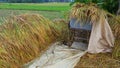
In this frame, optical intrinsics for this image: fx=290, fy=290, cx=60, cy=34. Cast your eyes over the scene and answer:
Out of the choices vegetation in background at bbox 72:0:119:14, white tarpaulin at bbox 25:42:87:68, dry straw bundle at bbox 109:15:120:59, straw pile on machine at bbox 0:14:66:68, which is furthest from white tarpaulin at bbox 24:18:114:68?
vegetation in background at bbox 72:0:119:14

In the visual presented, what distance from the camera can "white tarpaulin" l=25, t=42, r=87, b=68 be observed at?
13.4 feet

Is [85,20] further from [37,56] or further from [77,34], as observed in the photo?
[37,56]

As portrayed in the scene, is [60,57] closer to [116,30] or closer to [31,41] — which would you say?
[31,41]

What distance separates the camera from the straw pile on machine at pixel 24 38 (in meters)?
4.07

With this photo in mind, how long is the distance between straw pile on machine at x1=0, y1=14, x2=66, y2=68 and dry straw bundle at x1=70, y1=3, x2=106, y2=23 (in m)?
0.68

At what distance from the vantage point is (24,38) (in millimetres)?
4543

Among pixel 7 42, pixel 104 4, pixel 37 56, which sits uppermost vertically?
pixel 104 4

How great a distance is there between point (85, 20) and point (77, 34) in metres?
0.33

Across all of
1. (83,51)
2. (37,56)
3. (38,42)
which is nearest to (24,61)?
(37,56)

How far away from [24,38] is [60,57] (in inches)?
25.5

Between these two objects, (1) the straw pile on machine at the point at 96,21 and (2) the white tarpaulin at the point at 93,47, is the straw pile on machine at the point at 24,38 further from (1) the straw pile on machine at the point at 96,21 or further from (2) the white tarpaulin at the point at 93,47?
(1) the straw pile on machine at the point at 96,21

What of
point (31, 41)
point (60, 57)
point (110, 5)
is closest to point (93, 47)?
point (60, 57)

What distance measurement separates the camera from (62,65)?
407 centimetres

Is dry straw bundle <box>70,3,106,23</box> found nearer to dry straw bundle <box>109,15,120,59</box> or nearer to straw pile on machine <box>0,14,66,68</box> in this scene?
dry straw bundle <box>109,15,120,59</box>
